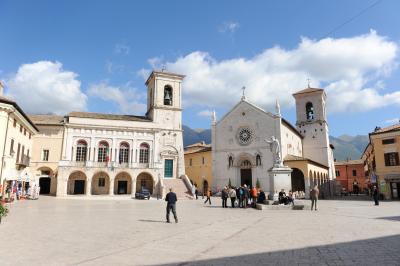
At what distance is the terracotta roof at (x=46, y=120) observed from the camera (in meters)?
39.3

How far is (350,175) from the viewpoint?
73750 millimetres

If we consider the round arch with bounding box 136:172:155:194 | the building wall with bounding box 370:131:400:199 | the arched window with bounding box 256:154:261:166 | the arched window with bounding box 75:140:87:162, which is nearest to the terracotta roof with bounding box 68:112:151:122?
the arched window with bounding box 75:140:87:162

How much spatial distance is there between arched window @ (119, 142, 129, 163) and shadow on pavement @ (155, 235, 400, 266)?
1377 inches

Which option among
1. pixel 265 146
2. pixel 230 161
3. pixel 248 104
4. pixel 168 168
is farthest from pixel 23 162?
pixel 248 104

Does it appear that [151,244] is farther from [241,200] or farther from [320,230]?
[241,200]

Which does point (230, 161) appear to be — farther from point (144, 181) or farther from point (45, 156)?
point (45, 156)

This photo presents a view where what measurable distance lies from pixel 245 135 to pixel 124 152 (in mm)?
16898

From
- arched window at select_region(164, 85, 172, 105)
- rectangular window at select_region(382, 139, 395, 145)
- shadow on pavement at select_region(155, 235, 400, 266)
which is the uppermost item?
arched window at select_region(164, 85, 172, 105)

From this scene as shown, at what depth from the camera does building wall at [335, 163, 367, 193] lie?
71.9m

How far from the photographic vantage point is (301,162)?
3841 centimetres

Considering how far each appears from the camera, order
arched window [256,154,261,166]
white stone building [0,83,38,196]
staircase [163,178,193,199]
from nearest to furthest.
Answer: white stone building [0,83,38,196] → staircase [163,178,193,199] → arched window [256,154,261,166]

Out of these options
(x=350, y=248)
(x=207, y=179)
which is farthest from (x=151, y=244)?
(x=207, y=179)

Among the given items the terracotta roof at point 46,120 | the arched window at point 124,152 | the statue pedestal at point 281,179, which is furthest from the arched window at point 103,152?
the statue pedestal at point 281,179

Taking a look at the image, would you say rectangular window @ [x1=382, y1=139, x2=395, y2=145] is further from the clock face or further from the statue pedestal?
the statue pedestal
